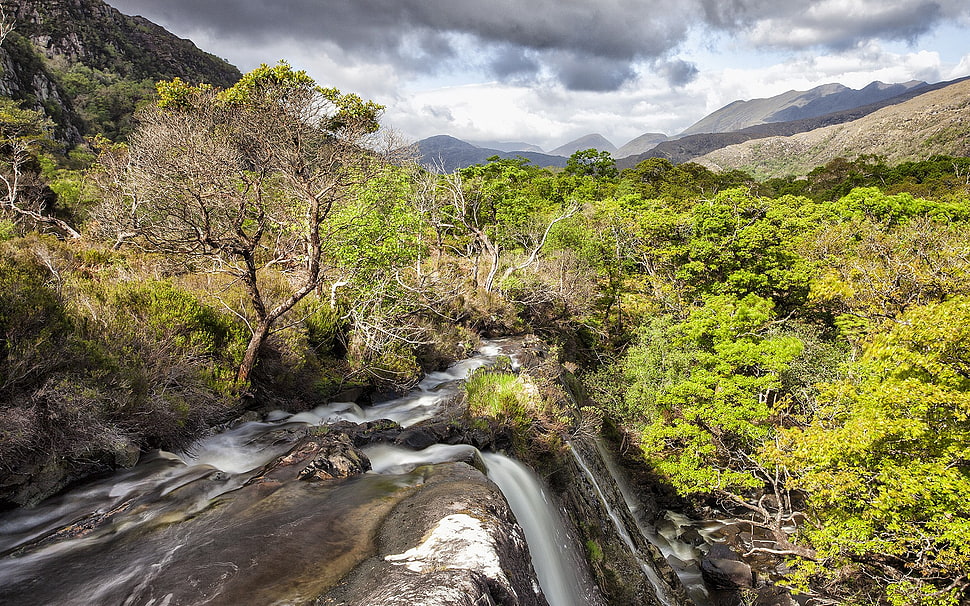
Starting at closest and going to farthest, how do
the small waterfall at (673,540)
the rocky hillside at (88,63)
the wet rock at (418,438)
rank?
the wet rock at (418,438) → the small waterfall at (673,540) → the rocky hillside at (88,63)

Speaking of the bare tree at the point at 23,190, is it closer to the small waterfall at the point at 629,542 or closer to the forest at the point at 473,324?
the forest at the point at 473,324

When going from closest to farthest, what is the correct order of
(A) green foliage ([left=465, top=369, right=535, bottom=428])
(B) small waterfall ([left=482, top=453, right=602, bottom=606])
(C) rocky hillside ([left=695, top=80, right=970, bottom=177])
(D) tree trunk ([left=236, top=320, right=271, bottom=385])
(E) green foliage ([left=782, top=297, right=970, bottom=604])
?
(B) small waterfall ([left=482, top=453, right=602, bottom=606]) < (D) tree trunk ([left=236, top=320, right=271, bottom=385]) < (E) green foliage ([left=782, top=297, right=970, bottom=604]) < (A) green foliage ([left=465, top=369, right=535, bottom=428]) < (C) rocky hillside ([left=695, top=80, right=970, bottom=177])

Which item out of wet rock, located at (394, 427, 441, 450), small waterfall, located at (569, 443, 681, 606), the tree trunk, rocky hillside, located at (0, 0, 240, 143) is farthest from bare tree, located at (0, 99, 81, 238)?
rocky hillside, located at (0, 0, 240, 143)

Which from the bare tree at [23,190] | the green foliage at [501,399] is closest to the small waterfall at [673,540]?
the green foliage at [501,399]

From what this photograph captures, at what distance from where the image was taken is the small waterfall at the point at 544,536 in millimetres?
6832

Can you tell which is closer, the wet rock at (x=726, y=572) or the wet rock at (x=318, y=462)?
the wet rock at (x=318, y=462)

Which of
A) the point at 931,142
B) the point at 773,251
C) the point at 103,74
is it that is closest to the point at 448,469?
the point at 773,251

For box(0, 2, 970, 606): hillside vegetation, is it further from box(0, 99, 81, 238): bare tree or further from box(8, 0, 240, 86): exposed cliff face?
box(8, 0, 240, 86): exposed cliff face

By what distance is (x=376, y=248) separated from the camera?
13.0 m

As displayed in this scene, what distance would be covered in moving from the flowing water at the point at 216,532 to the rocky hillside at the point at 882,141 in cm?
12598

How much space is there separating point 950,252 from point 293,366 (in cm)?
2422

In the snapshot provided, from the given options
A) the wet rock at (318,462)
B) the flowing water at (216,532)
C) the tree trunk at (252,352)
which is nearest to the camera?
the flowing water at (216,532)

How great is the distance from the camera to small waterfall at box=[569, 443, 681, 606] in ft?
34.3

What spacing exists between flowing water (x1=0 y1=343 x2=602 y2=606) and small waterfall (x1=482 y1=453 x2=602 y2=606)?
0.03m
